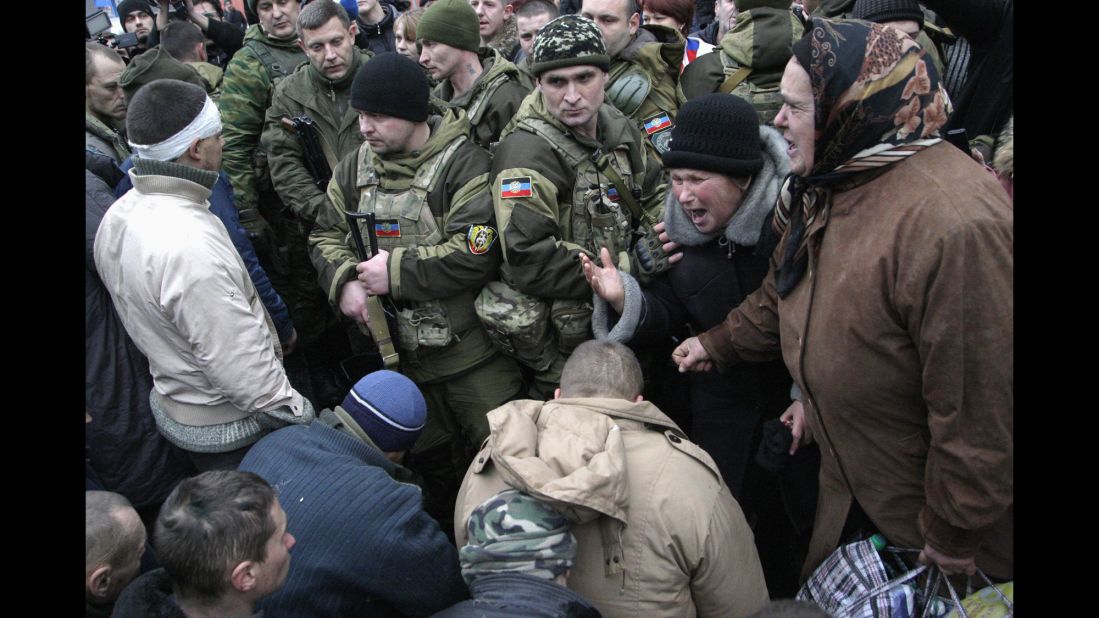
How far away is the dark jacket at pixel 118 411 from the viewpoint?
304 centimetres

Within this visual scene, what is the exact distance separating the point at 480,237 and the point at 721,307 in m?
1.11

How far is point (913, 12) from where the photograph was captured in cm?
394

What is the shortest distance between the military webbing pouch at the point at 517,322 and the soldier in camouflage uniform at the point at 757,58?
1579 mm

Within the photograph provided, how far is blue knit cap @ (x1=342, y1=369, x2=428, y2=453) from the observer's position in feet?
9.32

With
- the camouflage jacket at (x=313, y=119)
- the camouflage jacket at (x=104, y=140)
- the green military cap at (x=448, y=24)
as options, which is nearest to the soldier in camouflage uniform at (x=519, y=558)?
the camouflage jacket at (x=104, y=140)

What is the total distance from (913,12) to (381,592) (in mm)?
3651

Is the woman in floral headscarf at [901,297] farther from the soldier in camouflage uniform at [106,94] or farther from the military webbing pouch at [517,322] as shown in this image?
the soldier in camouflage uniform at [106,94]

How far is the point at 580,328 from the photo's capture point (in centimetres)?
358

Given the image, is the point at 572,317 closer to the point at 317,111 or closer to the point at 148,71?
the point at 317,111

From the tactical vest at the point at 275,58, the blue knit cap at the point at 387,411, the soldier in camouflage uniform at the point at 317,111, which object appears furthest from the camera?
the tactical vest at the point at 275,58

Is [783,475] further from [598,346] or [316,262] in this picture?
[316,262]

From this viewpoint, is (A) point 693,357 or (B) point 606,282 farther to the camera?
(B) point 606,282

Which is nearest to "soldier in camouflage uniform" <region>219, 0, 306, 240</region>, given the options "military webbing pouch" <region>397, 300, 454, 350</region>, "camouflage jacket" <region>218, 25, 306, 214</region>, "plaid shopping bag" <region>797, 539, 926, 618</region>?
"camouflage jacket" <region>218, 25, 306, 214</region>

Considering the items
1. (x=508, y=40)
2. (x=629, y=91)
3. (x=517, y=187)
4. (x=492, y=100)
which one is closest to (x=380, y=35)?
(x=508, y=40)
